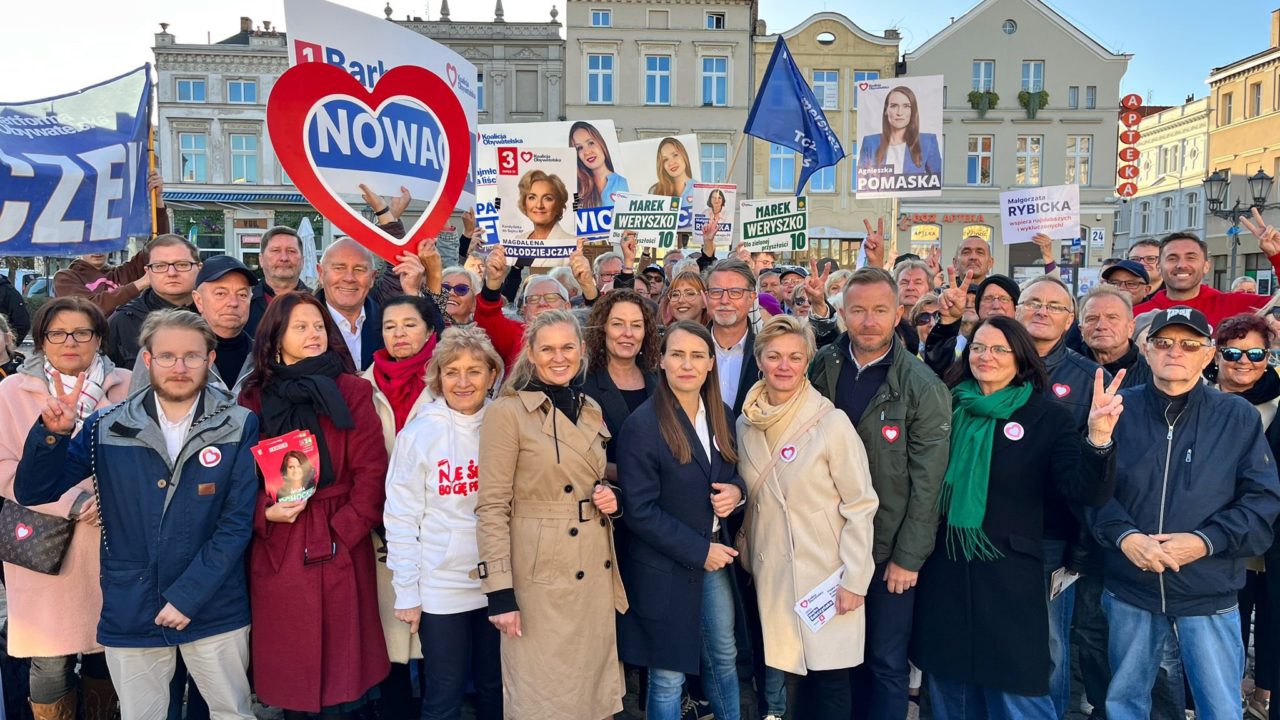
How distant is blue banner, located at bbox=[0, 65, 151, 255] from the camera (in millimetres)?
4879

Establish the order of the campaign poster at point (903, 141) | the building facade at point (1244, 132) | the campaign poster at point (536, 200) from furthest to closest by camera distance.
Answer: the building facade at point (1244, 132), the campaign poster at point (903, 141), the campaign poster at point (536, 200)

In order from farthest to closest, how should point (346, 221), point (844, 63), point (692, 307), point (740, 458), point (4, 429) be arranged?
1. point (844, 63)
2. point (692, 307)
3. point (346, 221)
4. point (740, 458)
5. point (4, 429)

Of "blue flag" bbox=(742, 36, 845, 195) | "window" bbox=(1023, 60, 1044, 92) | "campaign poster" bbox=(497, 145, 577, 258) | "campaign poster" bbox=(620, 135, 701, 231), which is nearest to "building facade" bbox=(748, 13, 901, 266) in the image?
"window" bbox=(1023, 60, 1044, 92)

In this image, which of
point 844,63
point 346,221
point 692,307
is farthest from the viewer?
point 844,63

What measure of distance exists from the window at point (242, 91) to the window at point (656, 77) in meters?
16.5

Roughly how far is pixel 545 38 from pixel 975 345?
107ft

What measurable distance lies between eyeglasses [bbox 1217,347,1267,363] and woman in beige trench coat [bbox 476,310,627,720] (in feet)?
Result: 10.3

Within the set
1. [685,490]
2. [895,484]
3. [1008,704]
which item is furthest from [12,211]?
[1008,704]

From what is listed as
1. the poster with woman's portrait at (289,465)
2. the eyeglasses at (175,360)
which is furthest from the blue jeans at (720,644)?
the eyeglasses at (175,360)

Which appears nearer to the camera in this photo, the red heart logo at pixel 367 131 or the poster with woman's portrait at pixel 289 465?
the poster with woman's portrait at pixel 289 465

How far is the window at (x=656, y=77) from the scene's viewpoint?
104 ft

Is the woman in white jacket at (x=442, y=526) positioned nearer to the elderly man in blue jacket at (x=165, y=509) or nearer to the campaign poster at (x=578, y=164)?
the elderly man in blue jacket at (x=165, y=509)

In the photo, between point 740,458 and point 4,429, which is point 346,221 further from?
point 740,458

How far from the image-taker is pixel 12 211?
4.86 metres
